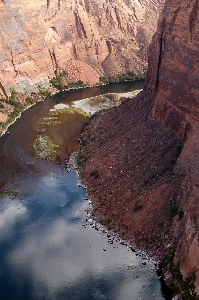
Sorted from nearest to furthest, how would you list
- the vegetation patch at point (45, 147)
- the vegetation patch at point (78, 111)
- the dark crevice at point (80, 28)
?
the vegetation patch at point (45, 147) < the vegetation patch at point (78, 111) < the dark crevice at point (80, 28)

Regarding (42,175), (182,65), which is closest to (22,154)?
(42,175)

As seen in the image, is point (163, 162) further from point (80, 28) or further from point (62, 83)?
point (80, 28)

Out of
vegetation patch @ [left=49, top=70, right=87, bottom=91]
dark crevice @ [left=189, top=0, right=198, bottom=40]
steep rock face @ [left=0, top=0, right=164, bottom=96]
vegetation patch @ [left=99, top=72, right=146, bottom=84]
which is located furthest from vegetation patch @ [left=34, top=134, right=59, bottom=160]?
vegetation patch @ [left=99, top=72, right=146, bottom=84]

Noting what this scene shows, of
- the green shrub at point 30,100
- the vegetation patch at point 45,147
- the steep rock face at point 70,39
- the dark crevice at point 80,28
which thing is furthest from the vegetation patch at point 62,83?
the vegetation patch at point 45,147

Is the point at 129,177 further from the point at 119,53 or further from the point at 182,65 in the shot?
the point at 119,53

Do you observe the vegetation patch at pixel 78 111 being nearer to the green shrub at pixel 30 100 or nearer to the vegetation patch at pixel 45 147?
the green shrub at pixel 30 100
